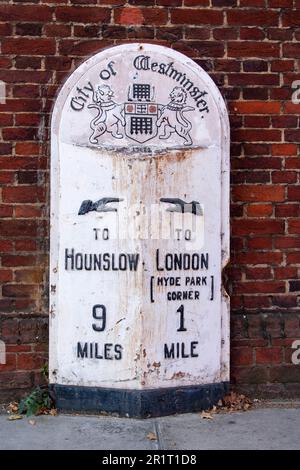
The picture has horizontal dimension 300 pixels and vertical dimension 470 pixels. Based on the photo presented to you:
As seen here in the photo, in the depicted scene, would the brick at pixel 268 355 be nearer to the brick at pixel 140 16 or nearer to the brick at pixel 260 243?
the brick at pixel 260 243

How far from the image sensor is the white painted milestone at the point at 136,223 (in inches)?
161

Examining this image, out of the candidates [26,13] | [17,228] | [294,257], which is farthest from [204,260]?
[26,13]

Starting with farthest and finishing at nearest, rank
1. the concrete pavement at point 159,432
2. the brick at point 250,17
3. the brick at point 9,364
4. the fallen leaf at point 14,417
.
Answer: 1. the brick at point 250,17
2. the brick at point 9,364
3. the fallen leaf at point 14,417
4. the concrete pavement at point 159,432

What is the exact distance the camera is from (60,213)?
13.6 ft

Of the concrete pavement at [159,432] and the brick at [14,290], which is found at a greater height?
the brick at [14,290]

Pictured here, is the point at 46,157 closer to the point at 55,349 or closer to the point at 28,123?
the point at 28,123

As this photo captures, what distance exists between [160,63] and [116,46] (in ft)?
1.01

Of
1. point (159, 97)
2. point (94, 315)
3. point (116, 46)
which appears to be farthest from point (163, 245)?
point (116, 46)

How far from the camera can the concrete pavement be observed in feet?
12.0

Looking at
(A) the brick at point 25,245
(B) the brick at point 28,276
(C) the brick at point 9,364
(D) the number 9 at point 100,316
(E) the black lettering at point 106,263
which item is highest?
(A) the brick at point 25,245

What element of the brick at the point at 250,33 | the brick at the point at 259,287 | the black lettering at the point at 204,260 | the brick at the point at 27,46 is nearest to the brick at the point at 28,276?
the black lettering at the point at 204,260

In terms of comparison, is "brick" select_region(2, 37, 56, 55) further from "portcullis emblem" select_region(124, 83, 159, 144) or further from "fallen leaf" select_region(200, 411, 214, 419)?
"fallen leaf" select_region(200, 411, 214, 419)

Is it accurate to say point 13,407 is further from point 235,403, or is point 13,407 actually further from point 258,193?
point 258,193

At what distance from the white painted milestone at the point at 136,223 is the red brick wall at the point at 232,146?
202mm
